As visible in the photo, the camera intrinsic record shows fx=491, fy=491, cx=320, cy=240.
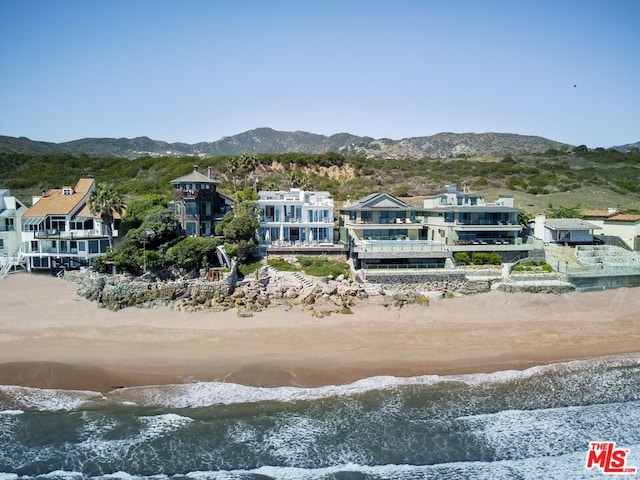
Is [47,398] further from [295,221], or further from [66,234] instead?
[295,221]

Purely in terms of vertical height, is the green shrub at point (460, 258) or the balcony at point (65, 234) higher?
the balcony at point (65, 234)

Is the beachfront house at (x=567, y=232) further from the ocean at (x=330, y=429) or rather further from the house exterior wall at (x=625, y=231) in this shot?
the ocean at (x=330, y=429)

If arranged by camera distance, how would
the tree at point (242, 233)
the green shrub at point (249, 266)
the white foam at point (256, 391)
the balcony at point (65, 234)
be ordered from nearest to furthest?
the white foam at point (256, 391)
the green shrub at point (249, 266)
the tree at point (242, 233)
the balcony at point (65, 234)

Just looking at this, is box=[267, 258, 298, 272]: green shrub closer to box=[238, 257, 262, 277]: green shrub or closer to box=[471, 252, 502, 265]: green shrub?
box=[238, 257, 262, 277]: green shrub

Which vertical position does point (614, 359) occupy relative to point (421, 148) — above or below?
below

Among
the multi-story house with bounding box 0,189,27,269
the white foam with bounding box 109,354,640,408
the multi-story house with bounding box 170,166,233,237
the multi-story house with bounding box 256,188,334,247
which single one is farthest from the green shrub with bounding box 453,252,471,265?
the multi-story house with bounding box 0,189,27,269

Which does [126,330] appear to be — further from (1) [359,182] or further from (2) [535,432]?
(1) [359,182]

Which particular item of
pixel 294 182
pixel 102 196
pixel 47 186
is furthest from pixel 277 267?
pixel 47 186

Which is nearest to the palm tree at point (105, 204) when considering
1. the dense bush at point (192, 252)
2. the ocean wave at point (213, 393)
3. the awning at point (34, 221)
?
the awning at point (34, 221)
